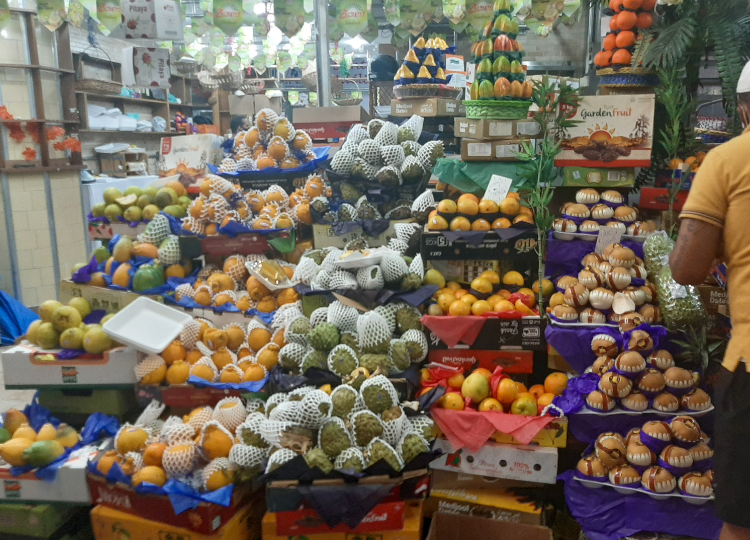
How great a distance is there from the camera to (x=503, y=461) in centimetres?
248

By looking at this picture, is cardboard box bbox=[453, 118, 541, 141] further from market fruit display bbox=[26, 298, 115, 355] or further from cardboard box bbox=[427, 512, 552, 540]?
market fruit display bbox=[26, 298, 115, 355]

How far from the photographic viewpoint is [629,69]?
3627 mm

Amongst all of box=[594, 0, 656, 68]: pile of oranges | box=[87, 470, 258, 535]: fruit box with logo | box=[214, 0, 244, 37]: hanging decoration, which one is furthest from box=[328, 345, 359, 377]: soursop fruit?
box=[214, 0, 244, 37]: hanging decoration

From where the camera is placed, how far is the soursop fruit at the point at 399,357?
8.90 feet

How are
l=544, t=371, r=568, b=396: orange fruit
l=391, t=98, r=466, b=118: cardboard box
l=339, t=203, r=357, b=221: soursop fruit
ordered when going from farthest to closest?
l=391, t=98, r=466, b=118: cardboard box, l=339, t=203, r=357, b=221: soursop fruit, l=544, t=371, r=568, b=396: orange fruit

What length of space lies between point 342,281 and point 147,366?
3.55 feet

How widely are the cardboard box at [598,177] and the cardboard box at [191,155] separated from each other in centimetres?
281

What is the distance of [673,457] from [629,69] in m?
2.48

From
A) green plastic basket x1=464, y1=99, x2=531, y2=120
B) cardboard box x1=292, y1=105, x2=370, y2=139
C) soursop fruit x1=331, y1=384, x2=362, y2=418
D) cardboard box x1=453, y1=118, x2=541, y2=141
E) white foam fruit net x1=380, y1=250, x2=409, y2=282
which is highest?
cardboard box x1=292, y1=105, x2=370, y2=139

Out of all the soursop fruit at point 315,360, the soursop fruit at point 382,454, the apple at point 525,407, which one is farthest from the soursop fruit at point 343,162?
the soursop fruit at point 382,454

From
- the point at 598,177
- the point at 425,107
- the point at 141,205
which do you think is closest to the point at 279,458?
the point at 598,177

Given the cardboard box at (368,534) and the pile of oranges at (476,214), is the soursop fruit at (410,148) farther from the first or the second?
the cardboard box at (368,534)

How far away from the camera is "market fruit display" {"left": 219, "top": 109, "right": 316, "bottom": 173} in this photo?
14.0 feet

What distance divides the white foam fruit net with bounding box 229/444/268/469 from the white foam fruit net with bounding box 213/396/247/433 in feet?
0.71
